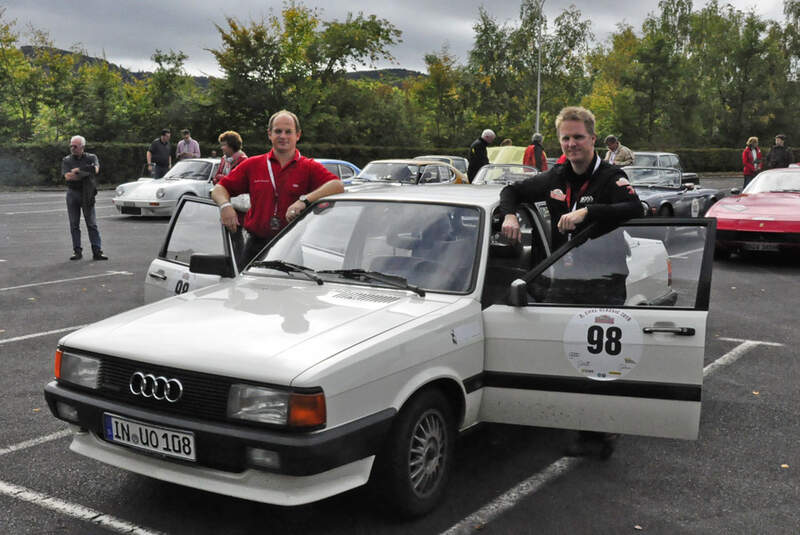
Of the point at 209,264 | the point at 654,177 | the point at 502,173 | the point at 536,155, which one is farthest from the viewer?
the point at 502,173

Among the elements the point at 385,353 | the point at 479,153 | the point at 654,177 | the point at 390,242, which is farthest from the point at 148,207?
the point at 385,353

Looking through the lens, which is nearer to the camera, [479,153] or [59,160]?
[479,153]

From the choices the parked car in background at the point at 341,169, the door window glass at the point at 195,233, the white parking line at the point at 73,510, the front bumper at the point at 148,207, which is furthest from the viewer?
the front bumper at the point at 148,207

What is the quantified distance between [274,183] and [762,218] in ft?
27.9

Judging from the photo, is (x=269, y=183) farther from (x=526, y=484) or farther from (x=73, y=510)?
(x=526, y=484)

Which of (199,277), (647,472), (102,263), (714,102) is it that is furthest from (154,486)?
(714,102)

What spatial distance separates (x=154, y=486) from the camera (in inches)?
157

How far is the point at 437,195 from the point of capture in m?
4.66

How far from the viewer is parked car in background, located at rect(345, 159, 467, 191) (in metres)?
15.5

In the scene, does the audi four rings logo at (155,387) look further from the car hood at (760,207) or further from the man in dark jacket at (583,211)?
the car hood at (760,207)

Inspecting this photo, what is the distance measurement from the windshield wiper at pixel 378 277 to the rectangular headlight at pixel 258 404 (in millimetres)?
1118

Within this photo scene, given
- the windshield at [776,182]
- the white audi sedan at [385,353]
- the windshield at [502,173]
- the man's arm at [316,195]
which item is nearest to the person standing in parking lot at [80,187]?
the windshield at [502,173]

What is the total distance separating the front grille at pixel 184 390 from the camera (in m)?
3.21

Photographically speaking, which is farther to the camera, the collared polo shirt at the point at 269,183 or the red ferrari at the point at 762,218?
the red ferrari at the point at 762,218
